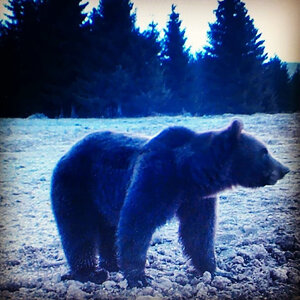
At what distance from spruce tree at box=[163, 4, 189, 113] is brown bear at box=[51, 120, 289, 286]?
71cm

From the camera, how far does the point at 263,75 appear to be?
3.16 meters

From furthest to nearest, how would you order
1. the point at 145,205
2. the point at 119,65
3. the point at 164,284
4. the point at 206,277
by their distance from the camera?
the point at 119,65 < the point at 206,277 < the point at 164,284 < the point at 145,205

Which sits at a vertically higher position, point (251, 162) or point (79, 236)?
point (251, 162)

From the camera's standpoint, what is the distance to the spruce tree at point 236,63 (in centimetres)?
310

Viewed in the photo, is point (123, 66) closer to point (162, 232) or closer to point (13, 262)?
point (162, 232)

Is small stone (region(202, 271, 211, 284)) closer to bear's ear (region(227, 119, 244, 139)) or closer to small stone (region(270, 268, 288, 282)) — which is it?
small stone (region(270, 268, 288, 282))

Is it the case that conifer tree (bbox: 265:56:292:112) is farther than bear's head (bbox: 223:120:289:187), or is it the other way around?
conifer tree (bbox: 265:56:292:112)

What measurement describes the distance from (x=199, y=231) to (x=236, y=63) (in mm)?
1592

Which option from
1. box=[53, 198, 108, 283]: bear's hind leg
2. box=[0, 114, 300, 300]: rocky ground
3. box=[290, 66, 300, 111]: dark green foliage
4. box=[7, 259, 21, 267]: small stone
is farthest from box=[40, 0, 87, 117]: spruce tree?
box=[290, 66, 300, 111]: dark green foliage

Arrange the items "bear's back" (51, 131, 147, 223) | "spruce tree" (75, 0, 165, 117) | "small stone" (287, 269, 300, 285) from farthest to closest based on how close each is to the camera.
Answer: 1. "spruce tree" (75, 0, 165, 117)
2. "small stone" (287, 269, 300, 285)
3. "bear's back" (51, 131, 147, 223)

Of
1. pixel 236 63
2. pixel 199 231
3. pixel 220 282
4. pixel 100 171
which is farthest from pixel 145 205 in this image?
pixel 236 63

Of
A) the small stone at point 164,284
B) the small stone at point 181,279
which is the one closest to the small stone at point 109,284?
the small stone at point 164,284

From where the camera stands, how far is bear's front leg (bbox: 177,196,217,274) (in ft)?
8.75

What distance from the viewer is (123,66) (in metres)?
3.11
